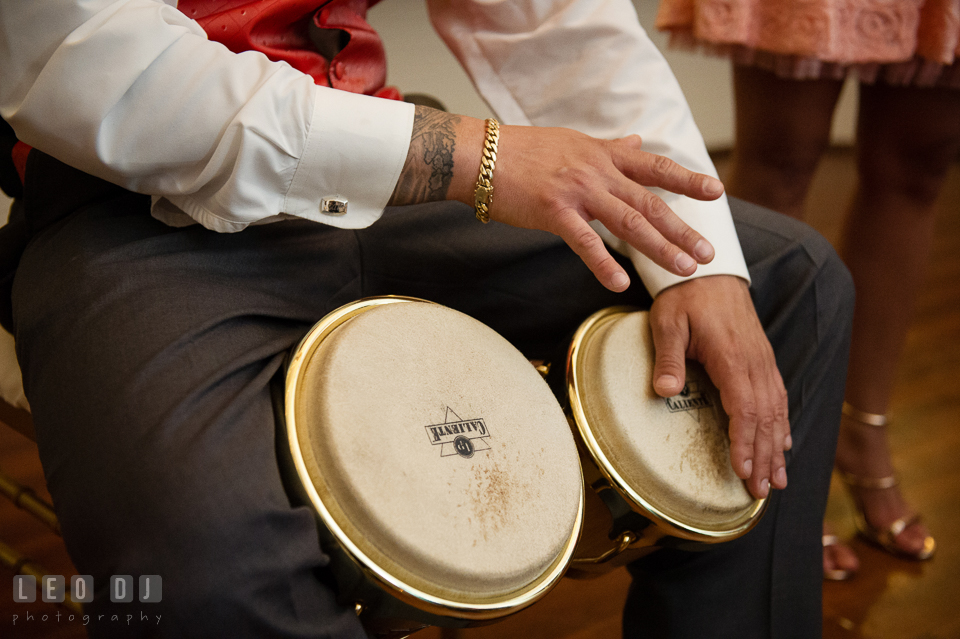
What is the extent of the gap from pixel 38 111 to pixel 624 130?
0.58 m

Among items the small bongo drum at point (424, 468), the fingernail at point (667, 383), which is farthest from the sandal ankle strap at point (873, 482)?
the small bongo drum at point (424, 468)

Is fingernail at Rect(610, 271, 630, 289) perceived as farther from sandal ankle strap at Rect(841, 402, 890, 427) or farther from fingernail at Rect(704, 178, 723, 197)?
sandal ankle strap at Rect(841, 402, 890, 427)

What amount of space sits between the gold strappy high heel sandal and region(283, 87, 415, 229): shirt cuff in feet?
3.83

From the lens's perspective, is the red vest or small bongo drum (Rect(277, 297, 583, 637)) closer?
small bongo drum (Rect(277, 297, 583, 637))

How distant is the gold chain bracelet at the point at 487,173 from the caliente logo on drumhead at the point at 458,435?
215mm

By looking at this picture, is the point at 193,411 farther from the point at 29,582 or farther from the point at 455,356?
the point at 29,582

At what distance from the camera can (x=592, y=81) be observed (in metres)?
0.81

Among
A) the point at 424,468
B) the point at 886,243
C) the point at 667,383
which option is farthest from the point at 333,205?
the point at 886,243

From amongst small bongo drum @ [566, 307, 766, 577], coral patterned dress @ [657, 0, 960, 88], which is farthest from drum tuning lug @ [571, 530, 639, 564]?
coral patterned dress @ [657, 0, 960, 88]

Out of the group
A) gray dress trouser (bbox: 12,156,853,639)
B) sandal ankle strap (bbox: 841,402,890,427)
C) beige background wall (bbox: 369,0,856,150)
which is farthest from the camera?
beige background wall (bbox: 369,0,856,150)

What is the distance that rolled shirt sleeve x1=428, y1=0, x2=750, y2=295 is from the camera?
2.47 ft

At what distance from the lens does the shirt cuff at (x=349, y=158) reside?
0.57 metres

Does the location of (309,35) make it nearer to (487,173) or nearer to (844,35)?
(487,173)

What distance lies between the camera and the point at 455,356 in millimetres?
580
